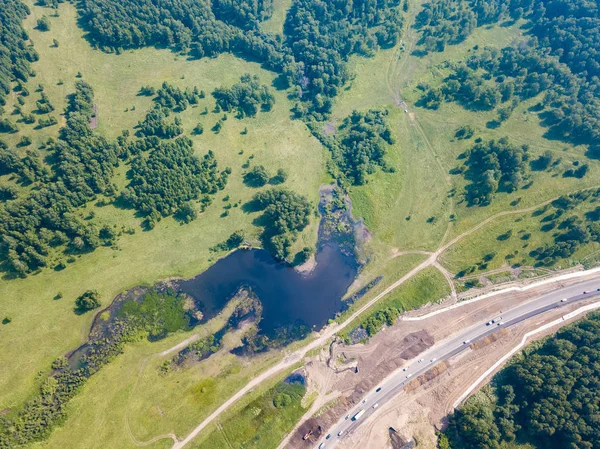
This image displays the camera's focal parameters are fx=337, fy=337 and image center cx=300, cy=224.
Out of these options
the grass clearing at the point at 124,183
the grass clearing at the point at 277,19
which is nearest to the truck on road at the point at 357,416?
the grass clearing at the point at 124,183

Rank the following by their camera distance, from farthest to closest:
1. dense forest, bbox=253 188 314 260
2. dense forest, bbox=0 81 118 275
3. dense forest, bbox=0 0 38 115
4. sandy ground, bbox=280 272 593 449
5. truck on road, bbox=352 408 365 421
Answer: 1. dense forest, bbox=0 0 38 115
2. dense forest, bbox=253 188 314 260
3. dense forest, bbox=0 81 118 275
4. truck on road, bbox=352 408 365 421
5. sandy ground, bbox=280 272 593 449

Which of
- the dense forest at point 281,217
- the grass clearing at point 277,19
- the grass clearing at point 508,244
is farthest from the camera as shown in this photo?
the grass clearing at point 277,19

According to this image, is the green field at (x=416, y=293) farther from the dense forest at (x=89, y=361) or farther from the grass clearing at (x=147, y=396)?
the dense forest at (x=89, y=361)

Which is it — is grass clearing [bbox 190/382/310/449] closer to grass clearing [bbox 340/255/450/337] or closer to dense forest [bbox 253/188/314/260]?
grass clearing [bbox 340/255/450/337]

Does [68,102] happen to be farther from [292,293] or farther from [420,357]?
[420,357]

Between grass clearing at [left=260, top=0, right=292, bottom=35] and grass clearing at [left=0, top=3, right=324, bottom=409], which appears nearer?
grass clearing at [left=0, top=3, right=324, bottom=409]

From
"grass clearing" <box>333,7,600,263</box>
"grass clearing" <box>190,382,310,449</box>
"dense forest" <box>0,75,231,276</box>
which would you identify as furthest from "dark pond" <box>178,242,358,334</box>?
"dense forest" <box>0,75,231,276</box>

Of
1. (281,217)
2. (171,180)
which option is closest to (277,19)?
(171,180)
